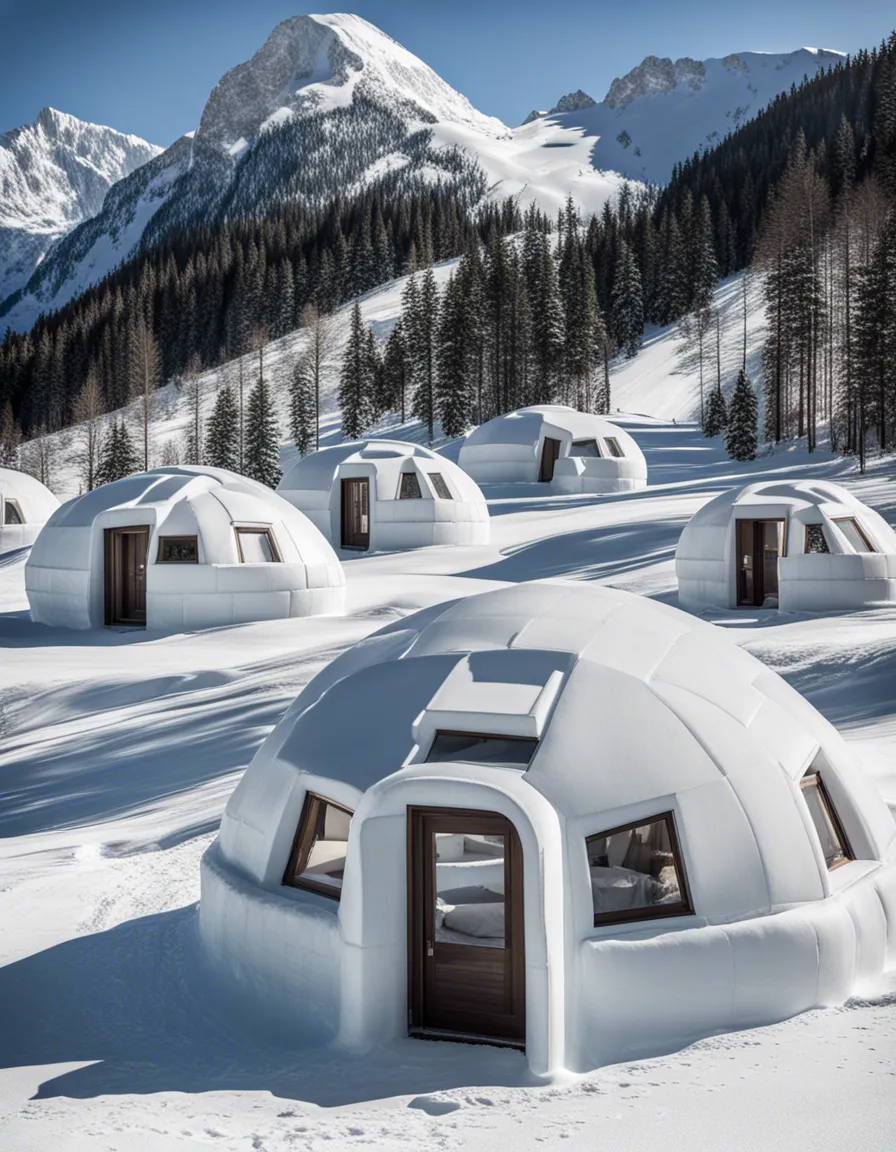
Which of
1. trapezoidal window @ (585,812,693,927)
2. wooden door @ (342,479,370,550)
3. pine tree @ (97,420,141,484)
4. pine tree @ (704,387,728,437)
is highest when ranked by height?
pine tree @ (704,387,728,437)

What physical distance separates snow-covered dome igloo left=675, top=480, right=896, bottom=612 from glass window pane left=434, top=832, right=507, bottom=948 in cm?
1225

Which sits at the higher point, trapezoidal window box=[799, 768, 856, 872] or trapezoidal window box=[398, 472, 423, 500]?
trapezoidal window box=[398, 472, 423, 500]

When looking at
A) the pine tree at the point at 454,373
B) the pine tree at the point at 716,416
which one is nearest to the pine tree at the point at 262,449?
the pine tree at the point at 454,373

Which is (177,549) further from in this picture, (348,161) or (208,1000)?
(348,161)

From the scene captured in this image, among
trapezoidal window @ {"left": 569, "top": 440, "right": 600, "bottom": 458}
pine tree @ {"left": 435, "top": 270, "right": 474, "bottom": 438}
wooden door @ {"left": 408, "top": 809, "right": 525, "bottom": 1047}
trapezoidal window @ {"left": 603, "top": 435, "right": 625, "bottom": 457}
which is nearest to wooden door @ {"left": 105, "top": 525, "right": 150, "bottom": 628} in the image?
wooden door @ {"left": 408, "top": 809, "right": 525, "bottom": 1047}

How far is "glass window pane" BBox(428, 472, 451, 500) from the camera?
3050 cm

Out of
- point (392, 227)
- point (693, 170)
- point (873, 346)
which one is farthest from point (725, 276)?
point (873, 346)

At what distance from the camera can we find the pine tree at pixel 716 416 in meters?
53.1

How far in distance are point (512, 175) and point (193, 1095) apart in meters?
176

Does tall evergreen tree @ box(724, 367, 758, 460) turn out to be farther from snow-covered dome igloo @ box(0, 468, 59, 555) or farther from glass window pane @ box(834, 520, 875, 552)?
snow-covered dome igloo @ box(0, 468, 59, 555)

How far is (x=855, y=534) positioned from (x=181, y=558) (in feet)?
42.6

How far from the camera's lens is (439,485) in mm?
30641

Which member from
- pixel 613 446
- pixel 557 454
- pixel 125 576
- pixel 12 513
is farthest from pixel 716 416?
pixel 125 576

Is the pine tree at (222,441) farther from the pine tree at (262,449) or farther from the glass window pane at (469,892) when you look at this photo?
the glass window pane at (469,892)
